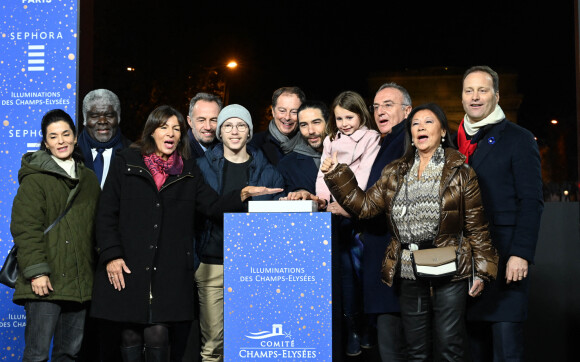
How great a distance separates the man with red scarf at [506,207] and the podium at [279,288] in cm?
100

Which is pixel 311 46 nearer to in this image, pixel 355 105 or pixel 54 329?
pixel 355 105

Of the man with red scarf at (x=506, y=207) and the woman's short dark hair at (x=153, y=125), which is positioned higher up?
the woman's short dark hair at (x=153, y=125)

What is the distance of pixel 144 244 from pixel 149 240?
0.03 meters

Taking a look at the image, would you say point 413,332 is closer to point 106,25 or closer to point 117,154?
point 117,154

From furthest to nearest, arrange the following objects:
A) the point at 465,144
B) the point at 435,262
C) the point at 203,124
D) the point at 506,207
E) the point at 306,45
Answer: the point at 306,45 < the point at 203,124 < the point at 465,144 < the point at 506,207 < the point at 435,262

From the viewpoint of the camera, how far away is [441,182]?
366 centimetres

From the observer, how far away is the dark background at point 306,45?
33.2 ft

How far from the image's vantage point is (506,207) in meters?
3.90

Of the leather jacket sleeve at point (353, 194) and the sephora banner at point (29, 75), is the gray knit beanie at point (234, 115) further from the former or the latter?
the sephora banner at point (29, 75)

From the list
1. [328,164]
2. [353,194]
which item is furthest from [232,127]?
[353,194]

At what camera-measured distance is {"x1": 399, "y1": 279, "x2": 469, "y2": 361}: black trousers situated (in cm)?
359

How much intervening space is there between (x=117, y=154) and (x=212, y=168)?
1.94ft

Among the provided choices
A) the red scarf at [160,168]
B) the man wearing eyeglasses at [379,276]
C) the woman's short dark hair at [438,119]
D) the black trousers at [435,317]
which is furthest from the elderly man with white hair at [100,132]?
the black trousers at [435,317]

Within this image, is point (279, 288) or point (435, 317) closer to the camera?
point (279, 288)
